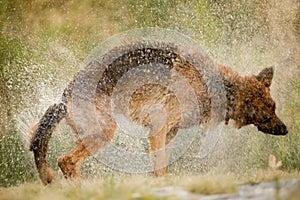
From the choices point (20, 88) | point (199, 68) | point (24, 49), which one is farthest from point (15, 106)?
point (199, 68)

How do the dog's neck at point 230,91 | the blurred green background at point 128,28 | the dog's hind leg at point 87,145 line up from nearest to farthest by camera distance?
1. the dog's hind leg at point 87,145
2. the dog's neck at point 230,91
3. the blurred green background at point 128,28

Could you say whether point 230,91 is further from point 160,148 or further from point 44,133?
point 44,133

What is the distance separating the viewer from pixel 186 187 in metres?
4.60

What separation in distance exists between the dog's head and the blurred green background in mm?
787

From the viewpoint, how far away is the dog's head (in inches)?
268

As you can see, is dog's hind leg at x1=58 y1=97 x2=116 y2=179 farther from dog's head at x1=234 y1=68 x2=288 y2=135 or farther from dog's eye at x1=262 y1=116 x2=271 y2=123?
dog's eye at x1=262 y1=116 x2=271 y2=123

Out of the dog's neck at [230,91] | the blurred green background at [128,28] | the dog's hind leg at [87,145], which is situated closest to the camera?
the dog's hind leg at [87,145]

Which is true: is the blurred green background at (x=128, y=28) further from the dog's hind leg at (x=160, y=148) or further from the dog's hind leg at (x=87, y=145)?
the dog's hind leg at (x=160, y=148)

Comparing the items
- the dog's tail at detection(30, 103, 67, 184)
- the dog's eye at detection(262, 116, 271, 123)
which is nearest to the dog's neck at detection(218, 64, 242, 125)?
the dog's eye at detection(262, 116, 271, 123)

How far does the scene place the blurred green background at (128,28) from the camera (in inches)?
312

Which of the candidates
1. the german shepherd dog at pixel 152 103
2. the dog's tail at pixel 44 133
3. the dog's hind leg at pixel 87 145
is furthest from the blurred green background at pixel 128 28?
the dog's hind leg at pixel 87 145

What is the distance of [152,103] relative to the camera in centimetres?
674

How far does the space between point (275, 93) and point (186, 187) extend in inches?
157

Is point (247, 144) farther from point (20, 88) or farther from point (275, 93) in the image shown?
point (20, 88)
